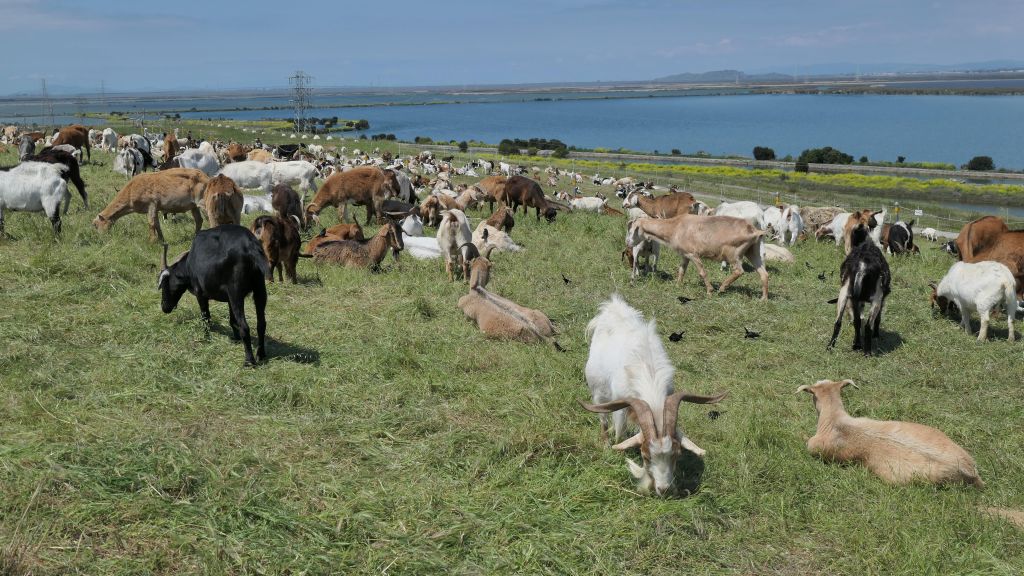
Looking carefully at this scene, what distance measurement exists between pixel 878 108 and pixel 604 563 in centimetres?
20206

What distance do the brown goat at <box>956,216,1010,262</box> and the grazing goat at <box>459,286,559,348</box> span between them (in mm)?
9544

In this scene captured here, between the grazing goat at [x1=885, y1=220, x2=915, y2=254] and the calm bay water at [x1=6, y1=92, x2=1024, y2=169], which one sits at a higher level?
the calm bay water at [x1=6, y1=92, x2=1024, y2=169]

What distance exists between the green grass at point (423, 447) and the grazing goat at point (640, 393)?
28 cm

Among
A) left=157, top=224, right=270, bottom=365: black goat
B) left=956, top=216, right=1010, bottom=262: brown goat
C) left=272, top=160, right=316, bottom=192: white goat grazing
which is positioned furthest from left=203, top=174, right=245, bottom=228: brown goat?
left=956, top=216, right=1010, bottom=262: brown goat

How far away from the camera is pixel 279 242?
1223cm

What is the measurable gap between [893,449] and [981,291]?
20.8 feet

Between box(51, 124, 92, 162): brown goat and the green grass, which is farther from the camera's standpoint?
box(51, 124, 92, 162): brown goat

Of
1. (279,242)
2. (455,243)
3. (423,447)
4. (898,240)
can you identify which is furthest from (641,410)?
(898,240)

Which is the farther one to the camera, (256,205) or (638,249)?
(256,205)

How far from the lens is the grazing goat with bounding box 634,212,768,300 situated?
1375 centimetres

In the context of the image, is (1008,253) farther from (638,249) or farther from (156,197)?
(156,197)

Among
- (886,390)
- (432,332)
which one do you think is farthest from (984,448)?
(432,332)

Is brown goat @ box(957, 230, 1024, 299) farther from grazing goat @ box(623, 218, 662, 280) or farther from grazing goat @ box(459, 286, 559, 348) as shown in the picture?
grazing goat @ box(459, 286, 559, 348)

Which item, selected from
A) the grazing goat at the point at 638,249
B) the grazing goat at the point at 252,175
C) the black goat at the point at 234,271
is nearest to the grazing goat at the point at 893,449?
the black goat at the point at 234,271
